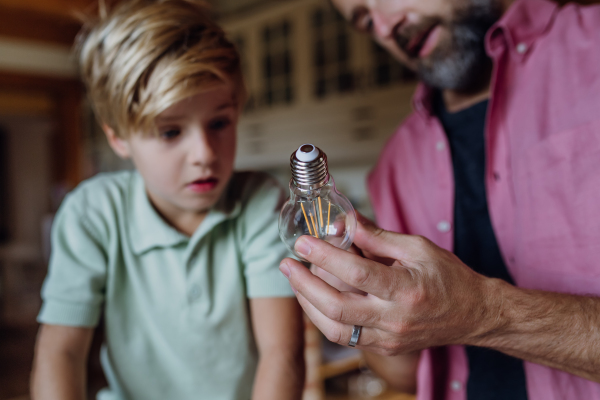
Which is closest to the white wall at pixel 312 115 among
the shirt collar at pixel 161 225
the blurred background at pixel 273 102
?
the blurred background at pixel 273 102

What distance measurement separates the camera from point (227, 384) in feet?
2.45

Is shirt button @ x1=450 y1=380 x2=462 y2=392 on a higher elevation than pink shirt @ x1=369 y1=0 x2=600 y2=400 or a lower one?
lower

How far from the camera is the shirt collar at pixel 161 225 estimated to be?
743 mm

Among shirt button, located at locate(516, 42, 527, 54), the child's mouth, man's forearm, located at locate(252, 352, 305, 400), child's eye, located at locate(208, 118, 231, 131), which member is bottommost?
man's forearm, located at locate(252, 352, 305, 400)

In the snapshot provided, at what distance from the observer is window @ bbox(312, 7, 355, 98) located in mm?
2852

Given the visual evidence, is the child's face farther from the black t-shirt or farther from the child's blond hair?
the black t-shirt

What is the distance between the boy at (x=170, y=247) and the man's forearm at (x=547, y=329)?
12.3 inches

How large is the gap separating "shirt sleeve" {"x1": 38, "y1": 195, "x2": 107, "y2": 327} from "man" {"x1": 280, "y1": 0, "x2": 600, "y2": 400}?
0.41m

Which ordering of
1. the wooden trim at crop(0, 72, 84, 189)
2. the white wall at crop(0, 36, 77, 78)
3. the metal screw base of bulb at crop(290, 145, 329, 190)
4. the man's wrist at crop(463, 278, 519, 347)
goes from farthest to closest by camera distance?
1. the wooden trim at crop(0, 72, 84, 189)
2. the white wall at crop(0, 36, 77, 78)
3. the man's wrist at crop(463, 278, 519, 347)
4. the metal screw base of bulb at crop(290, 145, 329, 190)

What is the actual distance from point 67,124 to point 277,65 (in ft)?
9.91

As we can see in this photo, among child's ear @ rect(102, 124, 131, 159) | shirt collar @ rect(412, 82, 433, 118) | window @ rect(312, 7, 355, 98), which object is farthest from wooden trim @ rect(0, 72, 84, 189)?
shirt collar @ rect(412, 82, 433, 118)

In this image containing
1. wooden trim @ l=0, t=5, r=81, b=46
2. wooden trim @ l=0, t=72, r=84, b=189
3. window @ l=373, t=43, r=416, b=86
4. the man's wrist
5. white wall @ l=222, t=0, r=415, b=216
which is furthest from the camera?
wooden trim @ l=0, t=72, r=84, b=189

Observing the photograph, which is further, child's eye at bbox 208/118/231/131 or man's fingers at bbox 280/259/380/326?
child's eye at bbox 208/118/231/131

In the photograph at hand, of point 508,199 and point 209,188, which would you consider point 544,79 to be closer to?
point 508,199
